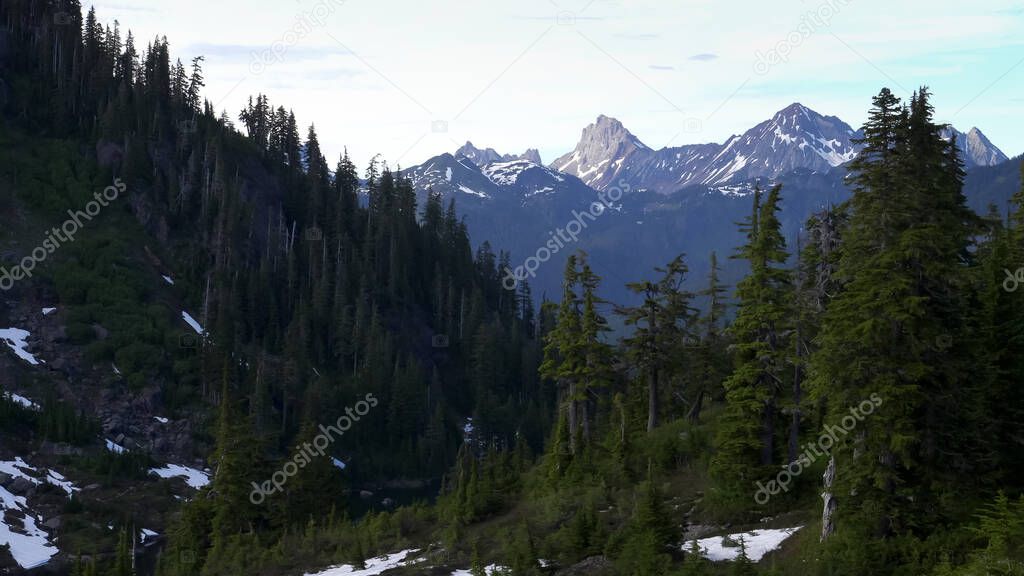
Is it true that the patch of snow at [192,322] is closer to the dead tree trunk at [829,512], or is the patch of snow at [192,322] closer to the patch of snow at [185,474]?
the patch of snow at [185,474]

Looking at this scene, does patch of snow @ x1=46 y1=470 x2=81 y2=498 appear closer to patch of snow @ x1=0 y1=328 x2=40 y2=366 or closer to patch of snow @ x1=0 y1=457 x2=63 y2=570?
patch of snow @ x1=0 y1=457 x2=63 y2=570

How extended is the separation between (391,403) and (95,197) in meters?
47.4

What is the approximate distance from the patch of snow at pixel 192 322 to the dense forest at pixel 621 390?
1.88 m

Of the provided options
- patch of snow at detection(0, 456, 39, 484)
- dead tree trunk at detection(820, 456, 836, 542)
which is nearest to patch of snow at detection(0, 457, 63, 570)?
patch of snow at detection(0, 456, 39, 484)

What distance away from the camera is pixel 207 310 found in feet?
376

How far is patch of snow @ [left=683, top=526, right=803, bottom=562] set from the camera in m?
30.7

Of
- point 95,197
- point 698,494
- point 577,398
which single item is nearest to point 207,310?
point 95,197

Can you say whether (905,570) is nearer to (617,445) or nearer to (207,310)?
(617,445)

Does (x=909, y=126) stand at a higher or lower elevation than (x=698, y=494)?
higher

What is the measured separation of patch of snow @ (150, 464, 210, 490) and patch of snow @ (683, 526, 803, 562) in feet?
216

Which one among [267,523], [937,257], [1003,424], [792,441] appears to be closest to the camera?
[937,257]

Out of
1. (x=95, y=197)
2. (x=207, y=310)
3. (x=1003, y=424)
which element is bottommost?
(x=1003, y=424)

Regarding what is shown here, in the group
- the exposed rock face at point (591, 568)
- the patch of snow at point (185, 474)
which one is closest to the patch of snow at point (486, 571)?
the exposed rock face at point (591, 568)

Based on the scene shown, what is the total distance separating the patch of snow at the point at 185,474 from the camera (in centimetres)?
8756
